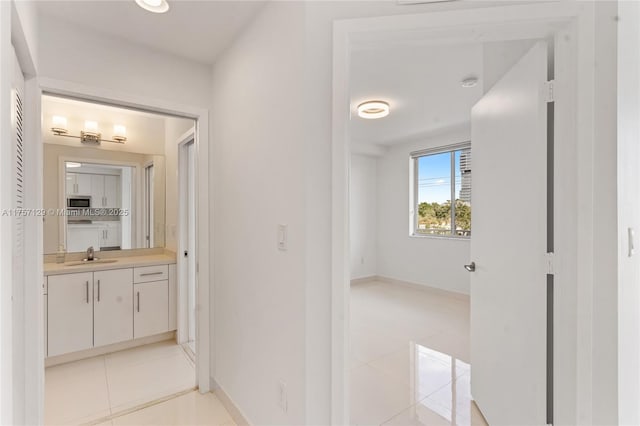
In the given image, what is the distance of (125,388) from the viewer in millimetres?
2256

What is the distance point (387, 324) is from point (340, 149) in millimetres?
2862

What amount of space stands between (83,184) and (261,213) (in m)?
2.42

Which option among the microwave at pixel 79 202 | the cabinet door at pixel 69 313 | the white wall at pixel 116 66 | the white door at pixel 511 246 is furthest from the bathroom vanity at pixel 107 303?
the white door at pixel 511 246

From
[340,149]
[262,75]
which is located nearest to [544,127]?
[340,149]

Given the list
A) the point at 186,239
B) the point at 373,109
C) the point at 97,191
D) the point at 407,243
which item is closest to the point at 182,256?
the point at 186,239

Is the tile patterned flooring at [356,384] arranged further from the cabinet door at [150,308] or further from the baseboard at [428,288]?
the baseboard at [428,288]

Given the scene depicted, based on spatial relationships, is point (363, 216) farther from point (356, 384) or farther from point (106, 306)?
point (106, 306)

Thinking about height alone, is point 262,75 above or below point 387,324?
above

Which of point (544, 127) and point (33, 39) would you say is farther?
point (33, 39)

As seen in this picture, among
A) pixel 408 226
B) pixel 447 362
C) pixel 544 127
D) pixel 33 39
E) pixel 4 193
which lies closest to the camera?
pixel 4 193

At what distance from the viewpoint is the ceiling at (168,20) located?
163cm

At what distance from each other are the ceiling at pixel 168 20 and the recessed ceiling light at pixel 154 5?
0.12 feet

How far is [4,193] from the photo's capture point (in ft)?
3.04

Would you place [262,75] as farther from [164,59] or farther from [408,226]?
[408,226]
